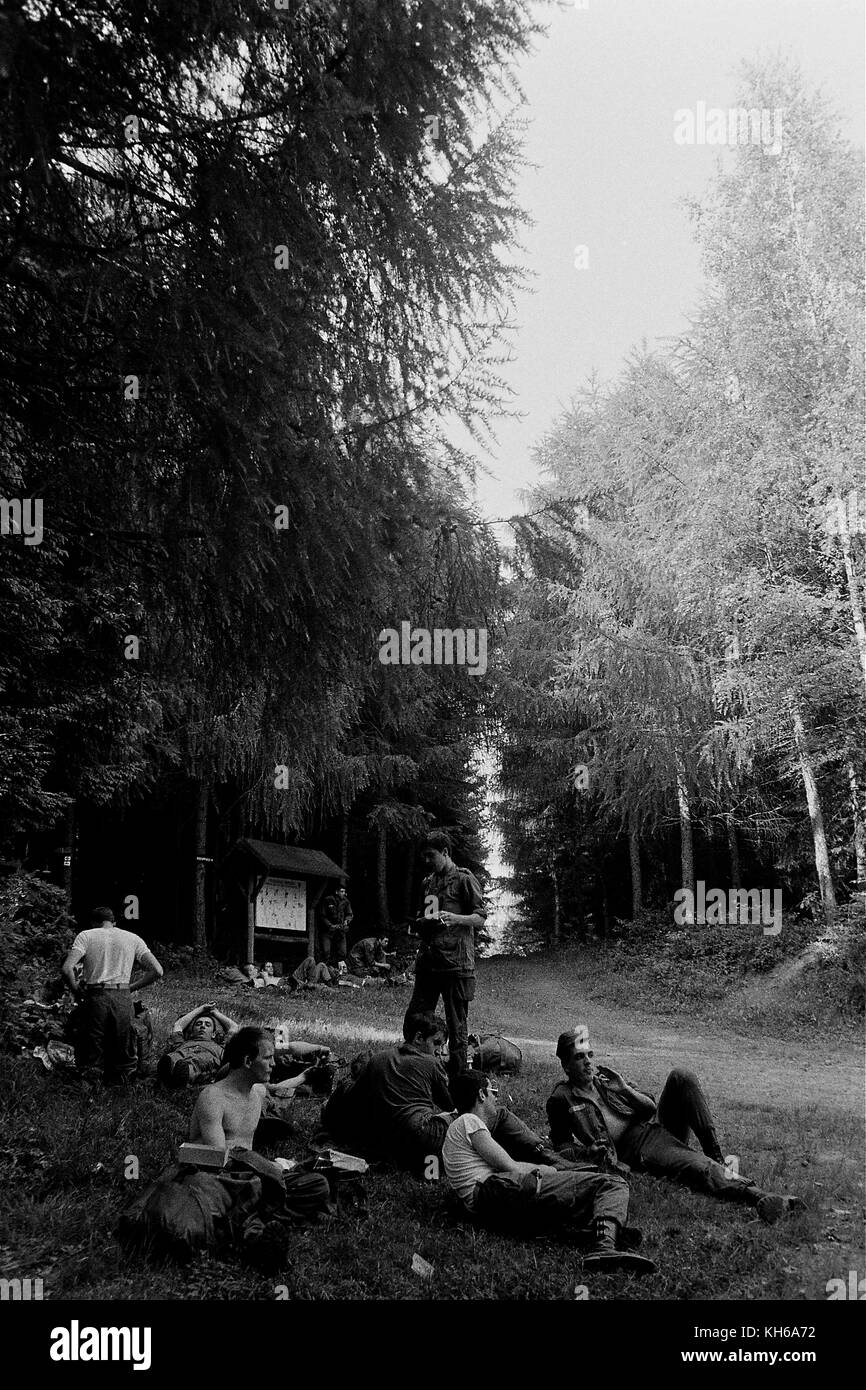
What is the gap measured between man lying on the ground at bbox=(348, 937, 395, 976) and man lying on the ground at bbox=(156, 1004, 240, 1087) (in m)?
11.3

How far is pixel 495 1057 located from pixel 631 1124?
2604 millimetres

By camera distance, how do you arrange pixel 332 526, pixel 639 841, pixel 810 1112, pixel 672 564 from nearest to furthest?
pixel 332 526 < pixel 810 1112 < pixel 672 564 < pixel 639 841

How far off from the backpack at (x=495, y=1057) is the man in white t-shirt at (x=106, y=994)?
299 cm

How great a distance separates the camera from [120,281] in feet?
14.2

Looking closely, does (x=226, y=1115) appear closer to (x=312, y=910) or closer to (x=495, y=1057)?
(x=495, y=1057)

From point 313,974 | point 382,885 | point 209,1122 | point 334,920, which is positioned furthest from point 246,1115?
point 382,885

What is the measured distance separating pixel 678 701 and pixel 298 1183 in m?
12.9

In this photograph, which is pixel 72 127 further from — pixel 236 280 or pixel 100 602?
pixel 100 602

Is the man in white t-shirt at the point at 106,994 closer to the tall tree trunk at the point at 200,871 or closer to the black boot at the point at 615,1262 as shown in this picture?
the black boot at the point at 615,1262

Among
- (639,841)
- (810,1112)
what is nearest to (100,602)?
(810,1112)

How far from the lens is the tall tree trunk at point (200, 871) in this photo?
60.7ft

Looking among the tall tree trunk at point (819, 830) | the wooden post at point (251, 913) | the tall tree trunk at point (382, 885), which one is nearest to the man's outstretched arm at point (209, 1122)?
the tall tree trunk at point (819, 830)

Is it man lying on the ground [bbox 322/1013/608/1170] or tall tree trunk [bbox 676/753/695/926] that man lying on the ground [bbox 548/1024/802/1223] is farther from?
tall tree trunk [bbox 676/753/695/926]

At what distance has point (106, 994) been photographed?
788 centimetres
